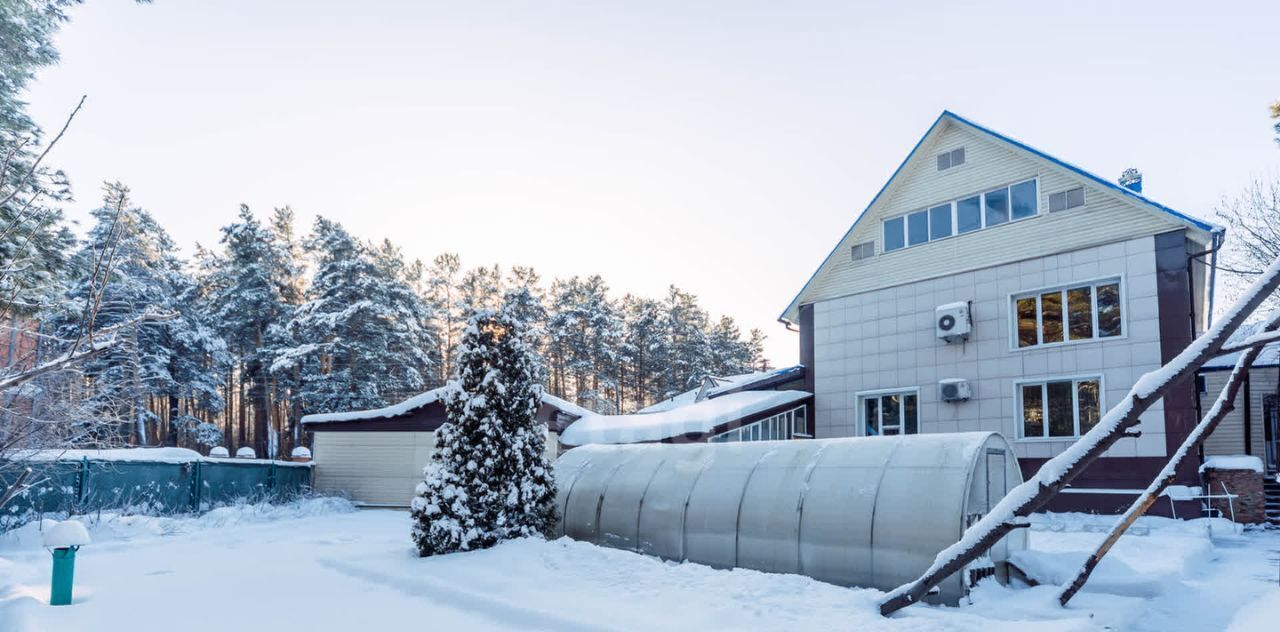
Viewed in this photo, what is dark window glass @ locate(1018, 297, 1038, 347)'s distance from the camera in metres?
16.4

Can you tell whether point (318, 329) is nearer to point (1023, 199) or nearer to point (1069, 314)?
point (1023, 199)

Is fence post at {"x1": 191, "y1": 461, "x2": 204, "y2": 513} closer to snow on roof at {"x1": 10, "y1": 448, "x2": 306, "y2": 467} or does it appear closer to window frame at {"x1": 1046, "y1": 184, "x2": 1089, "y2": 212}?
snow on roof at {"x1": 10, "y1": 448, "x2": 306, "y2": 467}

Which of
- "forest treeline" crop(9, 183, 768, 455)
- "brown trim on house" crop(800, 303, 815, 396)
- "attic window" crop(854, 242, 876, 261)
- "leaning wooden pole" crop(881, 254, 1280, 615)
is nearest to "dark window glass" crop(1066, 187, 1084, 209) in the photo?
"attic window" crop(854, 242, 876, 261)

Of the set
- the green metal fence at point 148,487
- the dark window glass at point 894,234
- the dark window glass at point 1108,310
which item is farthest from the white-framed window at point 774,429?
the green metal fence at point 148,487

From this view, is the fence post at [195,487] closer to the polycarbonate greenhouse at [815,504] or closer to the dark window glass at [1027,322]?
the polycarbonate greenhouse at [815,504]

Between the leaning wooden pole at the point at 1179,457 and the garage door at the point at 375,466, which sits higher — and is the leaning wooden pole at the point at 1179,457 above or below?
above

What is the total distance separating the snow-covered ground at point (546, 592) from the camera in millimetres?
7289

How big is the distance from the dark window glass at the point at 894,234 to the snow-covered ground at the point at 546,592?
26.9 ft

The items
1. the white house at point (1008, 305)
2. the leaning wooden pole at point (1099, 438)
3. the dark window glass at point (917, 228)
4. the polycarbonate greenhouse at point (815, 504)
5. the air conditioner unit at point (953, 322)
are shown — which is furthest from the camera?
the dark window glass at point (917, 228)

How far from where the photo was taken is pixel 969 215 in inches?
697

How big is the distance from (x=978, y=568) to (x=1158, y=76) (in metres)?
7.83

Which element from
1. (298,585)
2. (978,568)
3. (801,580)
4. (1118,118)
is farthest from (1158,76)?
(298,585)

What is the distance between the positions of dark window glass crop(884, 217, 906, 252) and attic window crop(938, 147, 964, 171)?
154 centimetres

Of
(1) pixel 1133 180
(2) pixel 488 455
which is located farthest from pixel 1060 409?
(2) pixel 488 455
